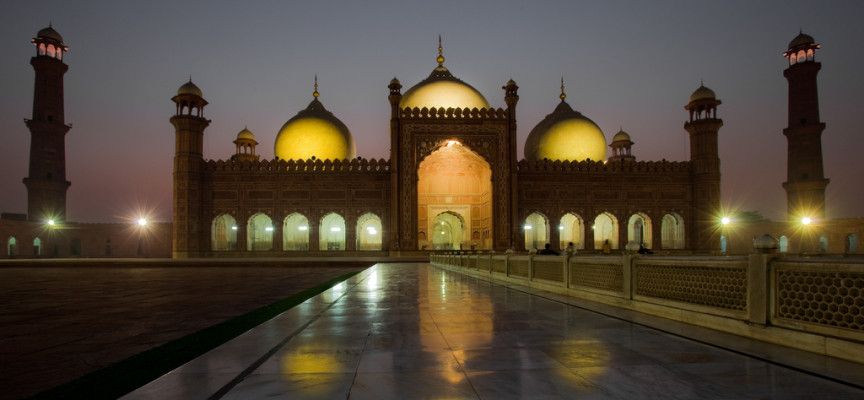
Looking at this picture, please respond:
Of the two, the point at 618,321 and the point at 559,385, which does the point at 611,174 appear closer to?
the point at 618,321

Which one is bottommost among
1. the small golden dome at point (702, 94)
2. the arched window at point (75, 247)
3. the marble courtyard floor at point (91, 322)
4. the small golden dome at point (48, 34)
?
the arched window at point (75, 247)

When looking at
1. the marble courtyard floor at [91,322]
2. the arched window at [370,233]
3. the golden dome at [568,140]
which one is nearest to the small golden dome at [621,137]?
the golden dome at [568,140]

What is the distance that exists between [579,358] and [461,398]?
0.89 metres

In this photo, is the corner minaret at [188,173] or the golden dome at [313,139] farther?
the golden dome at [313,139]

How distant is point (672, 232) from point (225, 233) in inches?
792

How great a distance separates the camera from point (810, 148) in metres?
24.7

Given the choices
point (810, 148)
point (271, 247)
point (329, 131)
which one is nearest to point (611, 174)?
point (810, 148)

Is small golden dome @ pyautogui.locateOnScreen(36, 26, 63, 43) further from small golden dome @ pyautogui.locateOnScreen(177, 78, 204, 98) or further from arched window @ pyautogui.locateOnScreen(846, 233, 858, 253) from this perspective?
arched window @ pyautogui.locateOnScreen(846, 233, 858, 253)

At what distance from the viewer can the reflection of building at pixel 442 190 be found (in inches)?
859

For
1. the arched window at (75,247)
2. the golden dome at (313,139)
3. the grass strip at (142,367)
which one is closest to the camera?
the grass strip at (142,367)

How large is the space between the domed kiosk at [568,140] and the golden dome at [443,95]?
3528 millimetres

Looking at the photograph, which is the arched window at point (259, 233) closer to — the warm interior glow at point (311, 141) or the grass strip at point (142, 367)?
the warm interior glow at point (311, 141)

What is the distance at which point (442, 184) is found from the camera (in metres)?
25.0

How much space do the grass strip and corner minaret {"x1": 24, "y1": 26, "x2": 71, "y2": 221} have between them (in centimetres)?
2857
